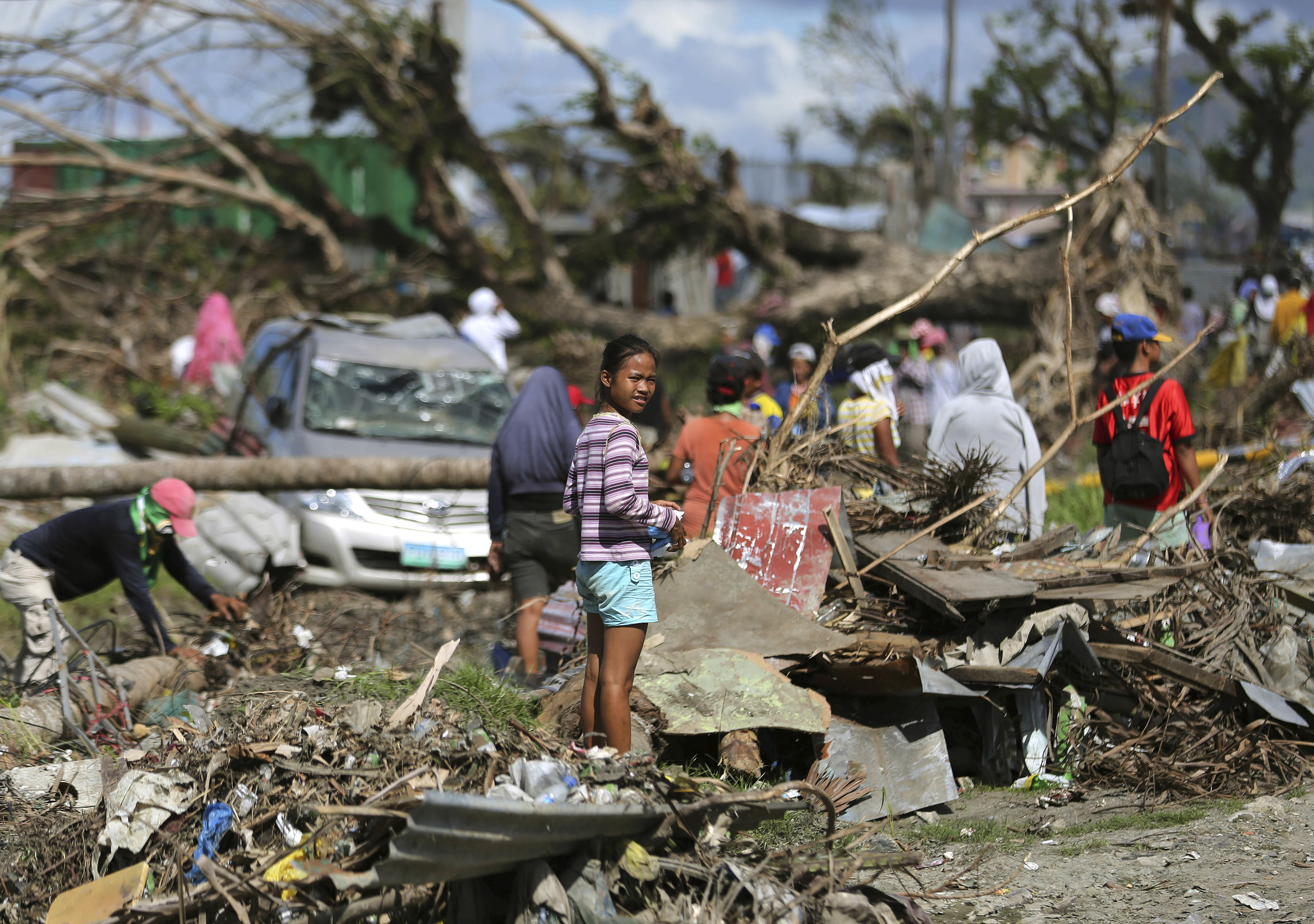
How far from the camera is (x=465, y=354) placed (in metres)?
9.59

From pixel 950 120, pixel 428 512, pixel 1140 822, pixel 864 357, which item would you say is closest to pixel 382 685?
pixel 1140 822

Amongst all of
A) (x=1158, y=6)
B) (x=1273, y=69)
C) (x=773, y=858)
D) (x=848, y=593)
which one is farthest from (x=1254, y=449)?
(x=1273, y=69)

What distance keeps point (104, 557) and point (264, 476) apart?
82.6 inches

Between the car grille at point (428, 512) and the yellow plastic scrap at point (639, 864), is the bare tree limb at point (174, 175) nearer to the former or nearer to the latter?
the car grille at point (428, 512)

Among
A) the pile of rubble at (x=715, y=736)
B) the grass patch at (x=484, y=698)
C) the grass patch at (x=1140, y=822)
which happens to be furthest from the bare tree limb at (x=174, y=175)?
the grass patch at (x=1140, y=822)

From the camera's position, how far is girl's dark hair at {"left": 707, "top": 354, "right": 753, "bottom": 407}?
588 centimetres

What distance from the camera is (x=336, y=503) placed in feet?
25.4

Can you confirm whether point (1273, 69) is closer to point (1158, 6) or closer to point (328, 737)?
point (1158, 6)

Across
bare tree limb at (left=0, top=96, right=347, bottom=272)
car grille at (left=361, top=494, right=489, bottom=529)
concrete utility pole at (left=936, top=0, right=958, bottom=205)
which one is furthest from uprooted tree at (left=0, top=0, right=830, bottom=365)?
concrete utility pole at (left=936, top=0, right=958, bottom=205)

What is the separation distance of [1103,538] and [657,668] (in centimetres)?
262

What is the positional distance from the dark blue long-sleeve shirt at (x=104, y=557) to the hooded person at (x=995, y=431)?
4.03m

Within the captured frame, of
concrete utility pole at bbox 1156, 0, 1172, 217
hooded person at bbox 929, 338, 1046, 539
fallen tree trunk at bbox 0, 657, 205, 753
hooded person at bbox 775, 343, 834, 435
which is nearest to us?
fallen tree trunk at bbox 0, 657, 205, 753

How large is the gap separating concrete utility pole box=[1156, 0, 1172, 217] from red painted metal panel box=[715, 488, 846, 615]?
13.8 metres

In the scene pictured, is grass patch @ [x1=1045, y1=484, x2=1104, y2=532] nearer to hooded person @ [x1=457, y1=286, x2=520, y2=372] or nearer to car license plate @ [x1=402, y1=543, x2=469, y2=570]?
car license plate @ [x1=402, y1=543, x2=469, y2=570]
